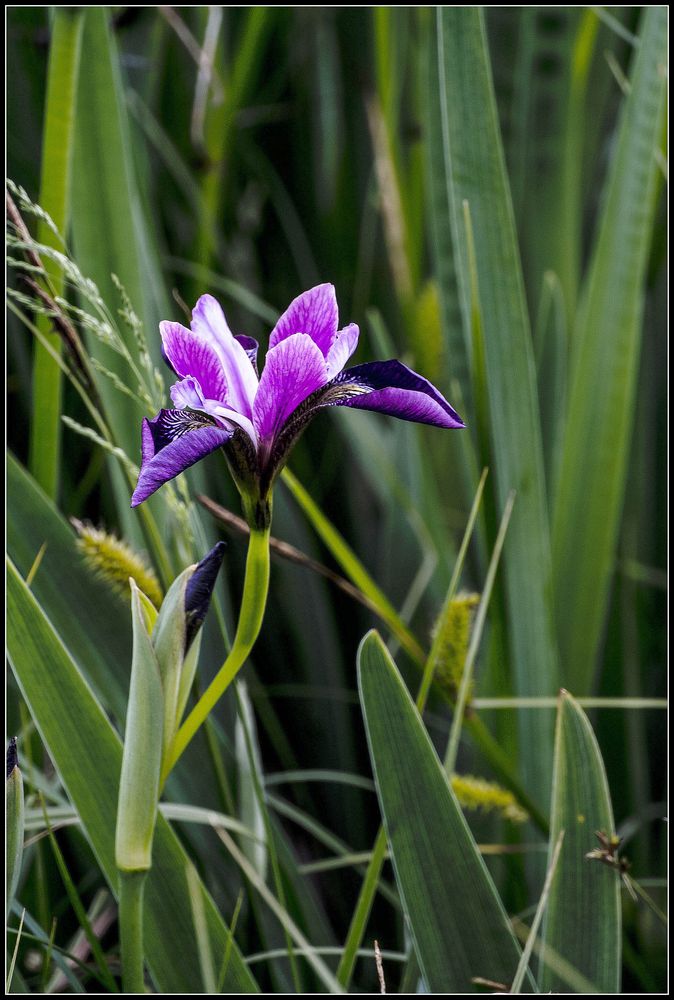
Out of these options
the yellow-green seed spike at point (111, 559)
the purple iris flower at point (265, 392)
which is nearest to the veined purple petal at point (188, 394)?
the purple iris flower at point (265, 392)

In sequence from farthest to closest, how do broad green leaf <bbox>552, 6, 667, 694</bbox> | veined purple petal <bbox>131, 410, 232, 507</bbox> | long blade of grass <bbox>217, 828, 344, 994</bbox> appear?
broad green leaf <bbox>552, 6, 667, 694</bbox>
long blade of grass <bbox>217, 828, 344, 994</bbox>
veined purple petal <bbox>131, 410, 232, 507</bbox>

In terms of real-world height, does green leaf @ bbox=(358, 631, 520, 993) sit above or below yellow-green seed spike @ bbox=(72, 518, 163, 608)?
below

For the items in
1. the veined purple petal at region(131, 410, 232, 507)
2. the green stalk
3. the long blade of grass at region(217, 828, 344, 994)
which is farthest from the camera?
the green stalk

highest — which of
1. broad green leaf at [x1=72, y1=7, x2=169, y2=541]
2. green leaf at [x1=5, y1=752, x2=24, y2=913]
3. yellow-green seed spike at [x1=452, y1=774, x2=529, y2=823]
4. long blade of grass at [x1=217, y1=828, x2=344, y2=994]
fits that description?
broad green leaf at [x1=72, y1=7, x2=169, y2=541]

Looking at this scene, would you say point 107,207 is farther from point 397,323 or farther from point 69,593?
point 397,323

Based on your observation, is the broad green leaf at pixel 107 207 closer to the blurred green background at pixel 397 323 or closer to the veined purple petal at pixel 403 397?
the blurred green background at pixel 397 323

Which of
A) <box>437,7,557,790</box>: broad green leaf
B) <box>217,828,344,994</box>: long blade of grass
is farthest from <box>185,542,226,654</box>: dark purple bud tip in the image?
<box>437,7,557,790</box>: broad green leaf

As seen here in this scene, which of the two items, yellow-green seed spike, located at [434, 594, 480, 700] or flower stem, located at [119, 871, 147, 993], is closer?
flower stem, located at [119, 871, 147, 993]

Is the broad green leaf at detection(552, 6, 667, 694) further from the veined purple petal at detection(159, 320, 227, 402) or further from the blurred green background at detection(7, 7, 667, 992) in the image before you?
the veined purple petal at detection(159, 320, 227, 402)

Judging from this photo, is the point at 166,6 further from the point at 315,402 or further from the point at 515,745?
the point at 515,745
